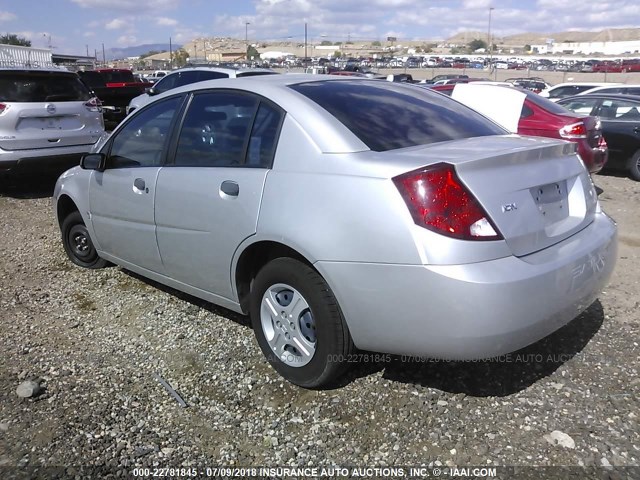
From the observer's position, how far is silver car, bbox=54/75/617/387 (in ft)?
8.25

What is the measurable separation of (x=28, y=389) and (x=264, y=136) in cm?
192

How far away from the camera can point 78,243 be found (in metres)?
5.18

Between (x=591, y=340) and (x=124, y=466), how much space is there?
2.83 m

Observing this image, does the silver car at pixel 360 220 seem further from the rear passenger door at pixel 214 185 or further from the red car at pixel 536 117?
the red car at pixel 536 117

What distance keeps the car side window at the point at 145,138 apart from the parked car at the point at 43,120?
4.01m

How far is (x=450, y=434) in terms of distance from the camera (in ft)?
9.03

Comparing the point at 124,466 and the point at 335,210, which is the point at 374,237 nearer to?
the point at 335,210

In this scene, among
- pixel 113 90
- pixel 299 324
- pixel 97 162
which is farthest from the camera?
pixel 113 90

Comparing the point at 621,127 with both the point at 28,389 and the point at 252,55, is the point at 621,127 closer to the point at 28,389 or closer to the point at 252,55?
the point at 28,389

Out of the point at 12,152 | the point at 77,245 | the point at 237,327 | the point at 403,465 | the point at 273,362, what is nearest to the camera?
the point at 403,465

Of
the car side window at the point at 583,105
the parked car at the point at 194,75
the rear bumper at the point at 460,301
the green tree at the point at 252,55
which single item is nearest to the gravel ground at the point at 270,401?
the rear bumper at the point at 460,301

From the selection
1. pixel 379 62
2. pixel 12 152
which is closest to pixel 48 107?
pixel 12 152

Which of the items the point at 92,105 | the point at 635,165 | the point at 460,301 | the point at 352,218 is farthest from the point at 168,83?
the point at 460,301

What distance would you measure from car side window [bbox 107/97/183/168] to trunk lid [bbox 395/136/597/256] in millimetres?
1844
